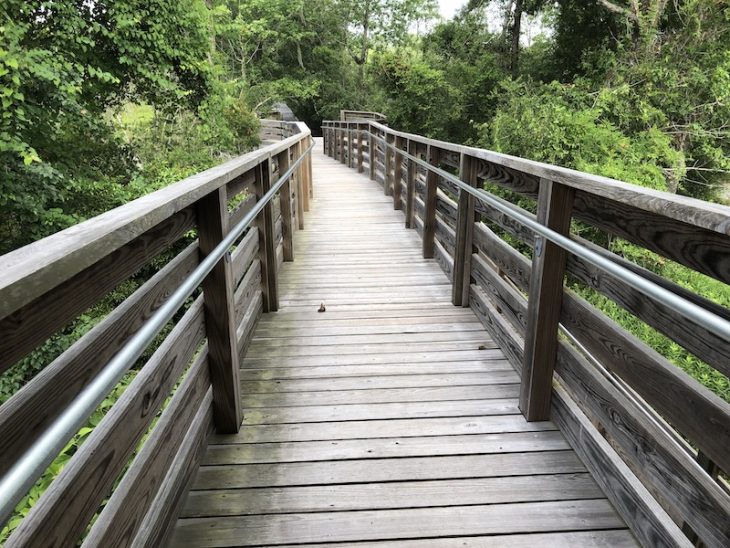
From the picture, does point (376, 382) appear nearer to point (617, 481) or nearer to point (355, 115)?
point (617, 481)

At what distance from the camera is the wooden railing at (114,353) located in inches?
36.4

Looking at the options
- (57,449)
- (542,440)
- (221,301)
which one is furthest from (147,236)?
(542,440)

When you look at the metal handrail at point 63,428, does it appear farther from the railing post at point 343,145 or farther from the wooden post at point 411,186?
the railing post at point 343,145

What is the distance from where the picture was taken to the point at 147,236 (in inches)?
60.2

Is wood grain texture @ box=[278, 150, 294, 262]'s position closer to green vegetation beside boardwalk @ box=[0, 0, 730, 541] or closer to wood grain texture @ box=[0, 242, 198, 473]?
green vegetation beside boardwalk @ box=[0, 0, 730, 541]

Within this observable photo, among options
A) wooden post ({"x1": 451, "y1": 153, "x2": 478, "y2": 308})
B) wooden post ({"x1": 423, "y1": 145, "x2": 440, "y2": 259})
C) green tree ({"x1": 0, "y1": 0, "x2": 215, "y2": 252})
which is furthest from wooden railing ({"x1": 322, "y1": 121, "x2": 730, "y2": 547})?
green tree ({"x1": 0, "y1": 0, "x2": 215, "y2": 252})

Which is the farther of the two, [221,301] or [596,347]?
[221,301]

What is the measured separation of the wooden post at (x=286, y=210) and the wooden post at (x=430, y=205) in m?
1.22

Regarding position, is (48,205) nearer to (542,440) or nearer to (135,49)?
(135,49)

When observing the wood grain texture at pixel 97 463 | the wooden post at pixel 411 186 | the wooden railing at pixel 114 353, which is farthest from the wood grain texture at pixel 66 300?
the wooden post at pixel 411 186

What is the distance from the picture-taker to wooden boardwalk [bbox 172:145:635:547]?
186 cm

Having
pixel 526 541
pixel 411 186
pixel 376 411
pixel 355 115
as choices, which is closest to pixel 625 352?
pixel 526 541

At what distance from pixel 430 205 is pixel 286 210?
4.20 feet

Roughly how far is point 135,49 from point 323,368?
837cm
